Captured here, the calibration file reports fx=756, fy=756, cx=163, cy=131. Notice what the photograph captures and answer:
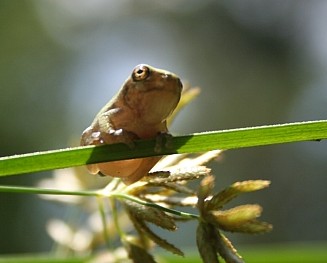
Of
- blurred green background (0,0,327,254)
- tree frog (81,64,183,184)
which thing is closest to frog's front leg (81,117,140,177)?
tree frog (81,64,183,184)

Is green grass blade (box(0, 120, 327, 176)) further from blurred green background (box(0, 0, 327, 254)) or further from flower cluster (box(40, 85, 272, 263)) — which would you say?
blurred green background (box(0, 0, 327, 254))

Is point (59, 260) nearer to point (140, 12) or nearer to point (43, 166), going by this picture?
point (43, 166)

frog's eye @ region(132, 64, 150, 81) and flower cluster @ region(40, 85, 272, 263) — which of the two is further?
frog's eye @ region(132, 64, 150, 81)

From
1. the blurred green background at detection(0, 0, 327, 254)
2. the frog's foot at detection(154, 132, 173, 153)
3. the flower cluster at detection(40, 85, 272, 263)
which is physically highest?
the frog's foot at detection(154, 132, 173, 153)

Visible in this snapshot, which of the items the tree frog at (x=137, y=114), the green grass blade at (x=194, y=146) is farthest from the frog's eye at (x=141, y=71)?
the green grass blade at (x=194, y=146)

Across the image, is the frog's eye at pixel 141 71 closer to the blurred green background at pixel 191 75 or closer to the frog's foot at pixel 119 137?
the frog's foot at pixel 119 137

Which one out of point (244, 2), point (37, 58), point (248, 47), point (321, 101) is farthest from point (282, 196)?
point (37, 58)
